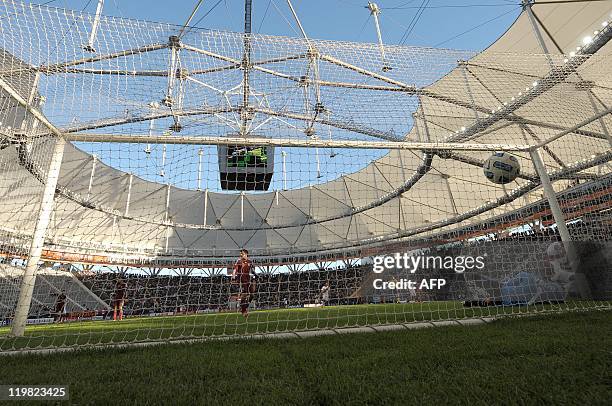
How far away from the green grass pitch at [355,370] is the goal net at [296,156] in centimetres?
153

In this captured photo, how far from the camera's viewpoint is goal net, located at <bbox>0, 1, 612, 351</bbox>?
20.0 ft

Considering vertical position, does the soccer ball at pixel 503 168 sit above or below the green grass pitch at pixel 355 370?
above

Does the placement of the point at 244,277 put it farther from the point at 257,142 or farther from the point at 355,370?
the point at 355,370

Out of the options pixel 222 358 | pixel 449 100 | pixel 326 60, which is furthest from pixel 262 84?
pixel 222 358

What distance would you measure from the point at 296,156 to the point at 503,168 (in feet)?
20.4

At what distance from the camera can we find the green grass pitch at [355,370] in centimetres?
173

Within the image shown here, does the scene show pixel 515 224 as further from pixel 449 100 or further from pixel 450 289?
pixel 450 289

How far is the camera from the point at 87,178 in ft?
81.9

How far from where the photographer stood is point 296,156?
960cm

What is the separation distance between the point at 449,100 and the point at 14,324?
52.5 feet
